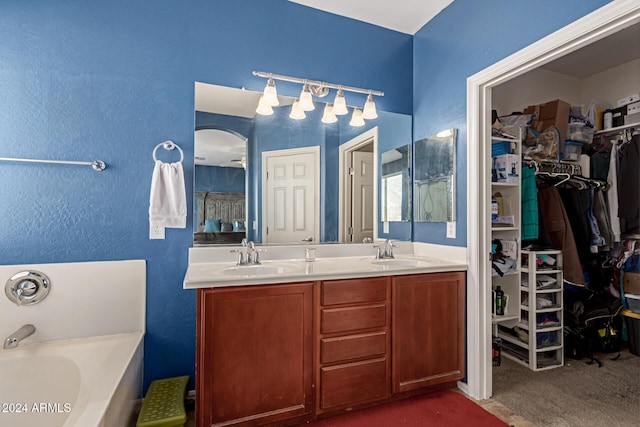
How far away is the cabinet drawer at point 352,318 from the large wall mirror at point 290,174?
2.28 ft

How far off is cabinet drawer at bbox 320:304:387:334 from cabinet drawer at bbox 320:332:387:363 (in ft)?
Answer: 0.17

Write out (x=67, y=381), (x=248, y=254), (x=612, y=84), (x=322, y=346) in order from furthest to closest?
(x=612, y=84)
(x=248, y=254)
(x=322, y=346)
(x=67, y=381)

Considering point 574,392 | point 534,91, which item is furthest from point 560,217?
point 534,91

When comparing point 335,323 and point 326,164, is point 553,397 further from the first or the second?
point 326,164

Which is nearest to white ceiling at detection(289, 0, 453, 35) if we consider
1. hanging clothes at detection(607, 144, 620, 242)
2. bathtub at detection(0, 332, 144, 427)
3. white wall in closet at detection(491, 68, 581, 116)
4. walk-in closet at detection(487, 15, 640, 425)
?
walk-in closet at detection(487, 15, 640, 425)

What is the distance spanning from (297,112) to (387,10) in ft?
3.19

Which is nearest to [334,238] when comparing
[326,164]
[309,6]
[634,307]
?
[326,164]

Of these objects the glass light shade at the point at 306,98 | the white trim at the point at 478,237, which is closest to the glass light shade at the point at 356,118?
the glass light shade at the point at 306,98

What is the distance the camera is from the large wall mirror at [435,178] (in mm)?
2178

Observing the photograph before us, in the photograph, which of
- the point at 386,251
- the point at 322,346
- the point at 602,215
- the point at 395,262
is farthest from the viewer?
the point at 602,215

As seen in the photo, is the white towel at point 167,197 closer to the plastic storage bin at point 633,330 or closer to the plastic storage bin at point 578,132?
the plastic storage bin at point 578,132

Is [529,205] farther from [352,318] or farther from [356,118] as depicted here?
[352,318]

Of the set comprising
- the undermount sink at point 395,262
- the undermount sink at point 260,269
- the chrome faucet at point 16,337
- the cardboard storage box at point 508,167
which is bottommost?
the chrome faucet at point 16,337

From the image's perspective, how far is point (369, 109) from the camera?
2389 millimetres
